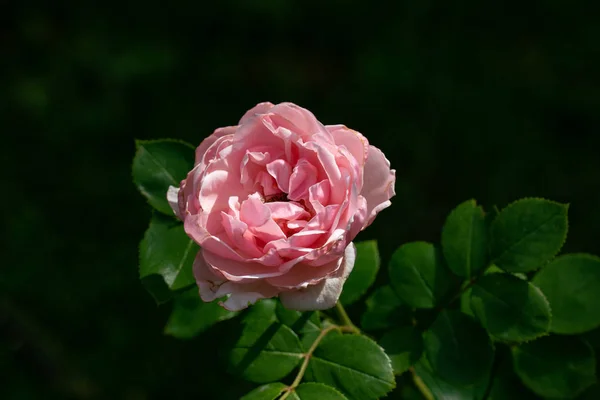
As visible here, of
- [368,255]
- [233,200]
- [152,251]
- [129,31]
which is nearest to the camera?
[233,200]

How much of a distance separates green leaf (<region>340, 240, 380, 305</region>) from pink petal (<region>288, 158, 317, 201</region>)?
277 millimetres

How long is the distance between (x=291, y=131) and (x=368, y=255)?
37 centimetres

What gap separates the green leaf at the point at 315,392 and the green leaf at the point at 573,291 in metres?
0.41

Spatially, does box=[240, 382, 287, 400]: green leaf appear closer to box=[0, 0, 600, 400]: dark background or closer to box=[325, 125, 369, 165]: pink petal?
box=[325, 125, 369, 165]: pink petal

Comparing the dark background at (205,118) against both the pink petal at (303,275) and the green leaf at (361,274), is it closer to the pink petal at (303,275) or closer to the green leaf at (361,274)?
the green leaf at (361,274)

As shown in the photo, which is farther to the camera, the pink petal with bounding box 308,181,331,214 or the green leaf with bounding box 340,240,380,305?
the green leaf with bounding box 340,240,380,305

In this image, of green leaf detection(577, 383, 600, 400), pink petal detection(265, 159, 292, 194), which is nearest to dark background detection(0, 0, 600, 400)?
green leaf detection(577, 383, 600, 400)

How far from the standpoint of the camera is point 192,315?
1176 mm

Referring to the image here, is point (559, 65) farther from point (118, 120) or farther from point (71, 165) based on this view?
point (71, 165)

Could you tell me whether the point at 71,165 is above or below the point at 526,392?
below

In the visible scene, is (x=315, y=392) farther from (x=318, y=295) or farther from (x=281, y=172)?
(x=281, y=172)

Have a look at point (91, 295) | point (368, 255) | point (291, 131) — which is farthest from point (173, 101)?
point (291, 131)

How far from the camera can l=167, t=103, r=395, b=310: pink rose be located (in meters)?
0.90

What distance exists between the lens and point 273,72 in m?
2.94
